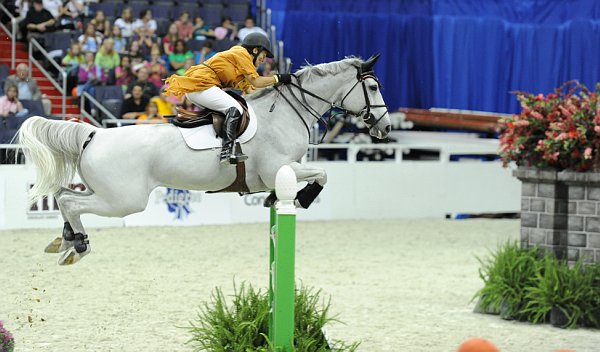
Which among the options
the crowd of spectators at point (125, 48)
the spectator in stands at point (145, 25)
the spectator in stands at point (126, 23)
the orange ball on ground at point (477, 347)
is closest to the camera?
the orange ball on ground at point (477, 347)

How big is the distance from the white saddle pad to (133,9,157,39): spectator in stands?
9744 mm

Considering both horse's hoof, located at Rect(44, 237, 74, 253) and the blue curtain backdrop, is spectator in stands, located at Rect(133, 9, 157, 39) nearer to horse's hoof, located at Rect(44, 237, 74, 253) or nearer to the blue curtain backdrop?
the blue curtain backdrop

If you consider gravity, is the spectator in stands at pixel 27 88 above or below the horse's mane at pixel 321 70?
above

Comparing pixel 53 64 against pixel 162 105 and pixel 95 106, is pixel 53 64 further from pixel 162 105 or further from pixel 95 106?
pixel 162 105

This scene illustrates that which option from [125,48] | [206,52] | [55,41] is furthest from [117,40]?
[206,52]

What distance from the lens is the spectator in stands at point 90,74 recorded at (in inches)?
588

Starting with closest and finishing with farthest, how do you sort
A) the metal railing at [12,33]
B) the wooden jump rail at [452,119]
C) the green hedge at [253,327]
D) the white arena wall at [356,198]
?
the green hedge at [253,327] < the white arena wall at [356,198] < the metal railing at [12,33] < the wooden jump rail at [452,119]

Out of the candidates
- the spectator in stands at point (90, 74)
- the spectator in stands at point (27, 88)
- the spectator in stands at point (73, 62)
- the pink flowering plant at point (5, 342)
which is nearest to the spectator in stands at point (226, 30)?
the spectator in stands at point (90, 74)

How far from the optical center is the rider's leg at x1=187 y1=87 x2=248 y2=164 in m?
6.50

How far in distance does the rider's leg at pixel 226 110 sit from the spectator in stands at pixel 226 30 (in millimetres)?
10381

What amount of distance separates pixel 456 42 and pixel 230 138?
1225cm

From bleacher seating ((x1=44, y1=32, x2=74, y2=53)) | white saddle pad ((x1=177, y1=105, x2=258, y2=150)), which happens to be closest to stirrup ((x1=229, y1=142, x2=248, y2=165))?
white saddle pad ((x1=177, y1=105, x2=258, y2=150))

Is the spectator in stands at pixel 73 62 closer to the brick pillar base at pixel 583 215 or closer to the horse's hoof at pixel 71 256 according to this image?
the brick pillar base at pixel 583 215

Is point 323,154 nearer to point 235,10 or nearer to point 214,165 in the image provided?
point 235,10
